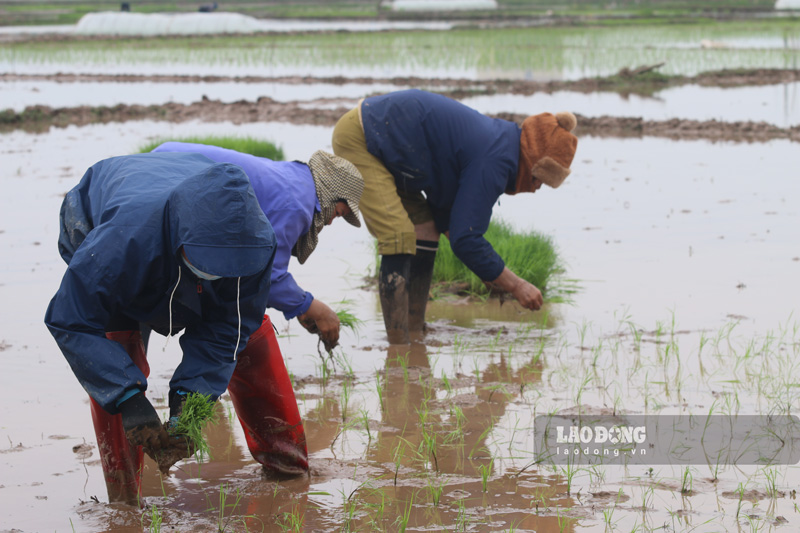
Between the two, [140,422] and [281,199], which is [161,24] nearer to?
[281,199]

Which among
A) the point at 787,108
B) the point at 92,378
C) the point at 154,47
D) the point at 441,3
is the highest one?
the point at 441,3

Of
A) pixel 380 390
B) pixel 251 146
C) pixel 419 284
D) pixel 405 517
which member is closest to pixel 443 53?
pixel 251 146

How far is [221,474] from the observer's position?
3148mm

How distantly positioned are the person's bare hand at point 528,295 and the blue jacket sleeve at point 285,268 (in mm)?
1216

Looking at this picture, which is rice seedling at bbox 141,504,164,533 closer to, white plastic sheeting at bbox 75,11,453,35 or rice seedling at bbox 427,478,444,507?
rice seedling at bbox 427,478,444,507

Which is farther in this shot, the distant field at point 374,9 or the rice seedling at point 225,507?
the distant field at point 374,9

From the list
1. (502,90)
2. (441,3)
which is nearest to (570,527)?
(502,90)

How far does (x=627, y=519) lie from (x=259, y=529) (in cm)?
109

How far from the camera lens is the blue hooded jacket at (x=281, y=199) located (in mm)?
3166

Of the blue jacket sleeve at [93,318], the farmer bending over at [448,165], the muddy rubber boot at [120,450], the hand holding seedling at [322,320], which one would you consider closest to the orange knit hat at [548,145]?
the farmer bending over at [448,165]

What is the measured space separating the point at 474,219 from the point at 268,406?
1586 millimetres

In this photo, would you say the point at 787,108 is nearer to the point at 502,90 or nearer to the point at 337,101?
the point at 502,90

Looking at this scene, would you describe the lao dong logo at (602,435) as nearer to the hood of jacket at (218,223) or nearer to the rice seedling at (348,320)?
the rice seedling at (348,320)

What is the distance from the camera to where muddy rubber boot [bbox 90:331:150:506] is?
2652 mm
